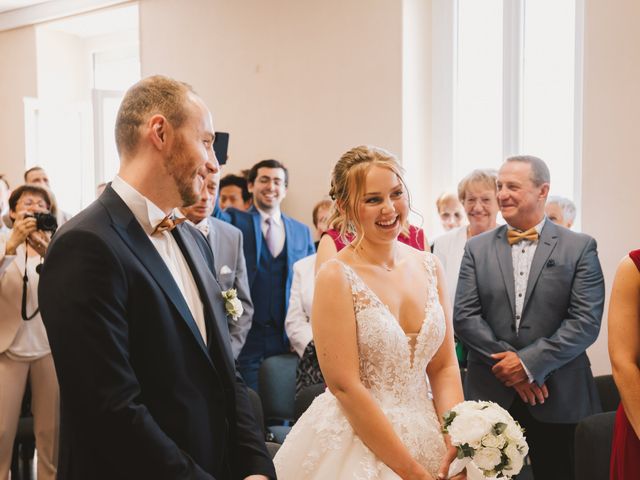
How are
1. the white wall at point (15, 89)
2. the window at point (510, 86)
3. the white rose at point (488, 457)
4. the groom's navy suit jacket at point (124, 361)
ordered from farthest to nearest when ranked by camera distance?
the white wall at point (15, 89) < the window at point (510, 86) < the white rose at point (488, 457) < the groom's navy suit jacket at point (124, 361)

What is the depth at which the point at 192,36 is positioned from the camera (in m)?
7.18

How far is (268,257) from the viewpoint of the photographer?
17.7 feet

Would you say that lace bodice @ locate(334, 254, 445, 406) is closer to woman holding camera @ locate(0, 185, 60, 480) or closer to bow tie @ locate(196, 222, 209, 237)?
bow tie @ locate(196, 222, 209, 237)

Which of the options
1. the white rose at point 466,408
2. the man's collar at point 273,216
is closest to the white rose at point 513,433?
the white rose at point 466,408

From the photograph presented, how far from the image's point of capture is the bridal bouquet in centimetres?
211

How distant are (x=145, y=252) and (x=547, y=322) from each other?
243 centimetres

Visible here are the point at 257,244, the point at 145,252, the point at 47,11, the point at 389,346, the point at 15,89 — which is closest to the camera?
the point at 145,252

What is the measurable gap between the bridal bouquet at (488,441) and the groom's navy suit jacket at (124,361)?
0.69 metres

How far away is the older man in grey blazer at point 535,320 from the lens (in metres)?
3.58

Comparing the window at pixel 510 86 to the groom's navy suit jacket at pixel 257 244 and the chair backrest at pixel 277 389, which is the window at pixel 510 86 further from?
the chair backrest at pixel 277 389

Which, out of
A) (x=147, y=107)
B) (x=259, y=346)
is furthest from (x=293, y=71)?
(x=147, y=107)

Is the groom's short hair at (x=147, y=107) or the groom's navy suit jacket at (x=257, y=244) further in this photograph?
the groom's navy suit jacket at (x=257, y=244)

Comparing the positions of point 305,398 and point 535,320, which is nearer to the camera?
point 305,398

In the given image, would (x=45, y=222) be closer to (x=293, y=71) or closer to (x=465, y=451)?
(x=465, y=451)
